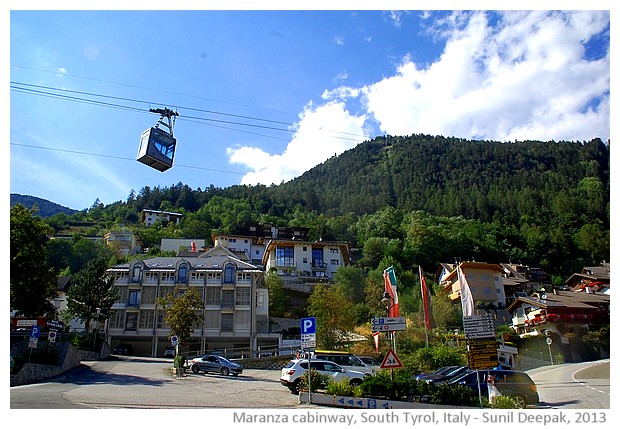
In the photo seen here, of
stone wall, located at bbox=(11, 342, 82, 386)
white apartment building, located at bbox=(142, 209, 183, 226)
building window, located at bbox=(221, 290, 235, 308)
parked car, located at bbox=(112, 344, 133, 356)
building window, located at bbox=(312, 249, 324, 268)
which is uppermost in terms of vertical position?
white apartment building, located at bbox=(142, 209, 183, 226)

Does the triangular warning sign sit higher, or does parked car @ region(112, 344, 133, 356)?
the triangular warning sign

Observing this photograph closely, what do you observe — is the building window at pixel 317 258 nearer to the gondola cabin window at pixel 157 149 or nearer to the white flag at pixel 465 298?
the white flag at pixel 465 298

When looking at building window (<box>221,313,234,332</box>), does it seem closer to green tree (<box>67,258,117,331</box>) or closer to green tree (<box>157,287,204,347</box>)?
green tree (<box>67,258,117,331</box>)

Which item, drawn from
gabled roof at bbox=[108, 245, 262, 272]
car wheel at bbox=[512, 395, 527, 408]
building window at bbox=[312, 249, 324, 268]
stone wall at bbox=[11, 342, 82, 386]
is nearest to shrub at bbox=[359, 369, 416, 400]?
car wheel at bbox=[512, 395, 527, 408]

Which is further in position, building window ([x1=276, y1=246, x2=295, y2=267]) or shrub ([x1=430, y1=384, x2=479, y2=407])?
building window ([x1=276, y1=246, x2=295, y2=267])

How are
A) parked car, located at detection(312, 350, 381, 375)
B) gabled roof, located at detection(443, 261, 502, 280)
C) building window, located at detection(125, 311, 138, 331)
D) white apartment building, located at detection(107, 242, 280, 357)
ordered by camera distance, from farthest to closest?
gabled roof, located at detection(443, 261, 502, 280), building window, located at detection(125, 311, 138, 331), white apartment building, located at detection(107, 242, 280, 357), parked car, located at detection(312, 350, 381, 375)

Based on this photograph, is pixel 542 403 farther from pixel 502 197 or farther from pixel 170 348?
pixel 502 197

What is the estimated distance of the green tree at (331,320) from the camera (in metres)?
36.8

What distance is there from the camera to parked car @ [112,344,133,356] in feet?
149

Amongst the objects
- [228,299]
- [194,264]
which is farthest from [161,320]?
[194,264]

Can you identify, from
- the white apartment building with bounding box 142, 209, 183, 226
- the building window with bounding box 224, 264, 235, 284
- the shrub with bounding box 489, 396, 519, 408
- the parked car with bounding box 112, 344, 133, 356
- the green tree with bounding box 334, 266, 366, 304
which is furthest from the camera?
the white apartment building with bounding box 142, 209, 183, 226

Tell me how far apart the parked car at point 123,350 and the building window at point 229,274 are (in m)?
11.5

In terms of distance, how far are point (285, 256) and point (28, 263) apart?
198ft

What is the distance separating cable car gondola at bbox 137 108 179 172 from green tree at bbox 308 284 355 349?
2362 centimetres
